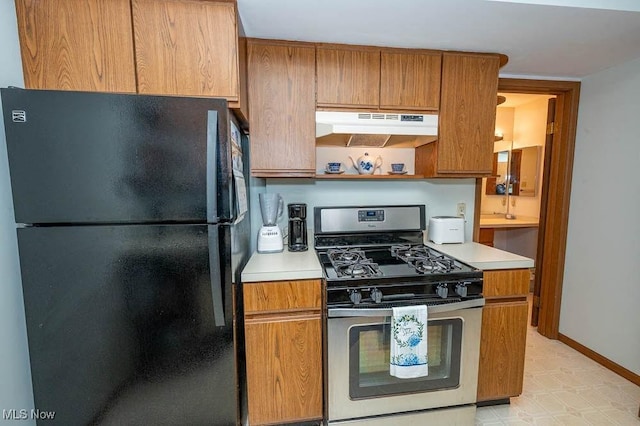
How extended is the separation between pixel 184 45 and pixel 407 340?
5.70ft

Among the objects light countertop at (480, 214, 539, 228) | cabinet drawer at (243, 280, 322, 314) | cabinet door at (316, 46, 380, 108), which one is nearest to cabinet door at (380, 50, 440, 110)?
cabinet door at (316, 46, 380, 108)

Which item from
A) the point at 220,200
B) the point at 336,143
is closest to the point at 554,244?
the point at 336,143

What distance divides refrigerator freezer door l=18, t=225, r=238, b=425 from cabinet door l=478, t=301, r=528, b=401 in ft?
4.75

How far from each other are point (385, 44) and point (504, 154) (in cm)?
286

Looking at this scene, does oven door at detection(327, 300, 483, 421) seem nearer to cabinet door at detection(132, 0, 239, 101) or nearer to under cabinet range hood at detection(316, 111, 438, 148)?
under cabinet range hood at detection(316, 111, 438, 148)

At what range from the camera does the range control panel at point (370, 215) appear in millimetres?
1989

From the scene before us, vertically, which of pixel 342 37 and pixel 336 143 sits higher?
pixel 342 37

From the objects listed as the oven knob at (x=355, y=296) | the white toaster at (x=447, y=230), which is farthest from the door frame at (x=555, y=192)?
the oven knob at (x=355, y=296)

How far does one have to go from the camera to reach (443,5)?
1.30m

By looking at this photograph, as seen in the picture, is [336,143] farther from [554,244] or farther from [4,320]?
[554,244]

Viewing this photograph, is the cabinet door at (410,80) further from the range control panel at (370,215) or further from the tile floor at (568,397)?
the tile floor at (568,397)

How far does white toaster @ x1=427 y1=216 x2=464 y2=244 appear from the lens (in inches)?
79.5

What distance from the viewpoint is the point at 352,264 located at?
157cm

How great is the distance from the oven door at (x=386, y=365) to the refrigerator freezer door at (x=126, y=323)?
55 cm
